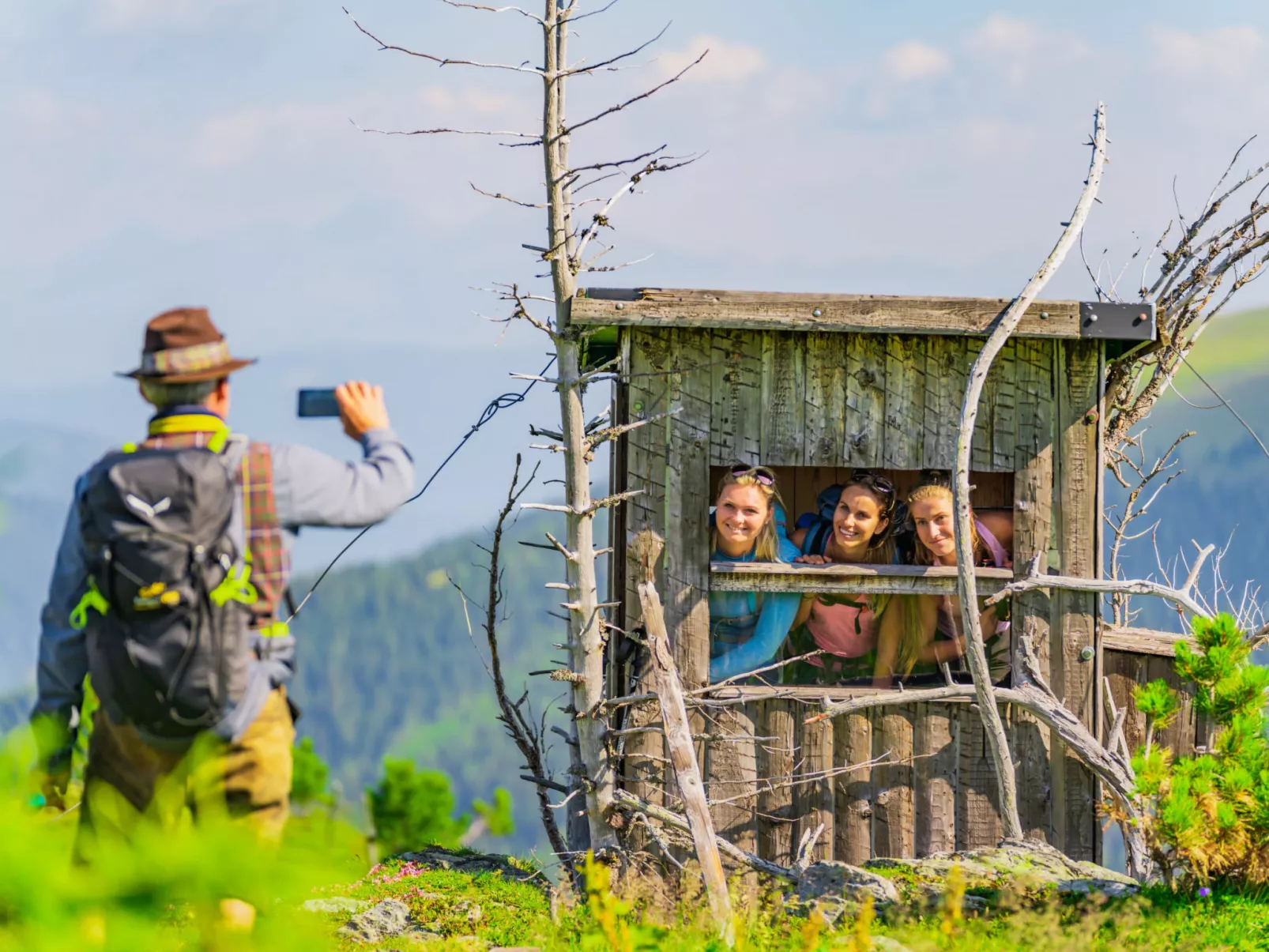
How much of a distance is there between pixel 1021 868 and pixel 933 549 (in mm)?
1802

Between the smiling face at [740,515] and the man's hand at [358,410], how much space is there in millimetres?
3252

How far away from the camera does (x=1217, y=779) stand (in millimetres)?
5609

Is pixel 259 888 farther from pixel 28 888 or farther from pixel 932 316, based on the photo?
pixel 932 316

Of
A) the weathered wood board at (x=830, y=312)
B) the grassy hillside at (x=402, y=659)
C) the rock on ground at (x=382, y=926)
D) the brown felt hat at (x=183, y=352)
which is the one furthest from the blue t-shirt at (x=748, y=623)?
the grassy hillside at (x=402, y=659)

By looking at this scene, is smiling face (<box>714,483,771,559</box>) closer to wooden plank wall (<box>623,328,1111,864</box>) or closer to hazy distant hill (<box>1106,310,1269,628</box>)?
wooden plank wall (<box>623,328,1111,864</box>)

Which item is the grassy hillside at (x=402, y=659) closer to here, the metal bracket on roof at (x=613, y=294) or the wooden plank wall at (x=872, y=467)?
the wooden plank wall at (x=872, y=467)

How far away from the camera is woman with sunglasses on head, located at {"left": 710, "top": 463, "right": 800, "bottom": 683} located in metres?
6.83

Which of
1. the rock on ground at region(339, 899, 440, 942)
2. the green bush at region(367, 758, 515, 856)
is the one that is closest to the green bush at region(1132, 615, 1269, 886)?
the rock on ground at region(339, 899, 440, 942)

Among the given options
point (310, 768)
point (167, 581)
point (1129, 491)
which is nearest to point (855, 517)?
point (167, 581)

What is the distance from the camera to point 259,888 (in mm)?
2502

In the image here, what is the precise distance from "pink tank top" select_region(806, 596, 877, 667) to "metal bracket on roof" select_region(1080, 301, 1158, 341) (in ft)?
6.55

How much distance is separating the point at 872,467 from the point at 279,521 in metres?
4.09

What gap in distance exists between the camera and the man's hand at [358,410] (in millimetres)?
3807

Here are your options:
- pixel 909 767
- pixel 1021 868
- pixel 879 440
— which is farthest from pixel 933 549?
pixel 1021 868
